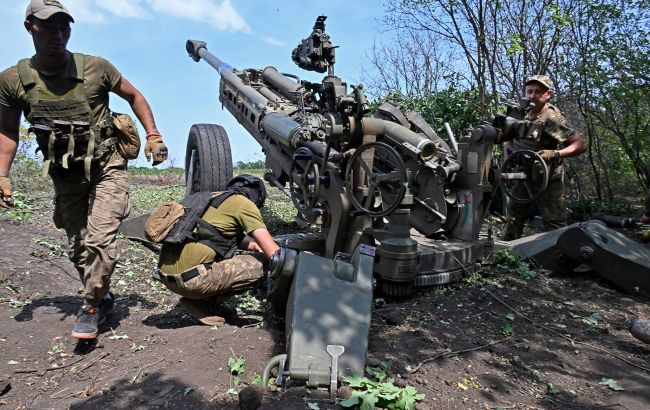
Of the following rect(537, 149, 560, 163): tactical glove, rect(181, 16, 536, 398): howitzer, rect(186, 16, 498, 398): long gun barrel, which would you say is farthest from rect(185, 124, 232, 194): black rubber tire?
rect(537, 149, 560, 163): tactical glove

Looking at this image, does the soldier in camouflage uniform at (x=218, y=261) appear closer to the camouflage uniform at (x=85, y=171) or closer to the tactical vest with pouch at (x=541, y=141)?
the camouflage uniform at (x=85, y=171)

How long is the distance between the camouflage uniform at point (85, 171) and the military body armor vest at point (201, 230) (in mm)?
450

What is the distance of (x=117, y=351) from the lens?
3.45 m

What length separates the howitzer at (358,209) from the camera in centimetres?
276

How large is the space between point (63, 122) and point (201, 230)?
3.91ft

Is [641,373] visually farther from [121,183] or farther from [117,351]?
[121,183]

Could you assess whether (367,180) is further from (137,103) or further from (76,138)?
(76,138)

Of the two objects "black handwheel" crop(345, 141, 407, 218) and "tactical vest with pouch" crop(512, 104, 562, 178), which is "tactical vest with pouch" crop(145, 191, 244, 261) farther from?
"tactical vest with pouch" crop(512, 104, 562, 178)

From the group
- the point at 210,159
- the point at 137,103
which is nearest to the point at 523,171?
the point at 137,103

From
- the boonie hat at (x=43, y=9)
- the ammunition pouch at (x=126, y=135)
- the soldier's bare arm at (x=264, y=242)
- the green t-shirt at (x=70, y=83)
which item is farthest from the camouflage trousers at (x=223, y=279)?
the boonie hat at (x=43, y=9)

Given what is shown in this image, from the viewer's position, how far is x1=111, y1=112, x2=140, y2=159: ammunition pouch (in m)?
3.77

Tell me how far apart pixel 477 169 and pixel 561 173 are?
172 centimetres

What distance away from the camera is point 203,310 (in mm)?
3877

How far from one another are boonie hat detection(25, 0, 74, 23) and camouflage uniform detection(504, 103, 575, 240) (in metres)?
4.30
